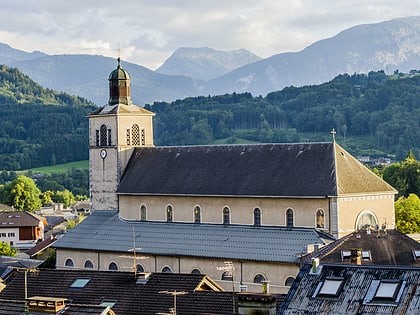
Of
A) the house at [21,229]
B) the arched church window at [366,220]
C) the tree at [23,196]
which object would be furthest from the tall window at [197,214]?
the tree at [23,196]

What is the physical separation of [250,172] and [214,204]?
3.20 metres

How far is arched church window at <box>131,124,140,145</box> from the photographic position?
75625mm

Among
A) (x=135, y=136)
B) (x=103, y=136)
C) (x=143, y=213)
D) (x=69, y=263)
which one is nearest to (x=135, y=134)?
(x=135, y=136)

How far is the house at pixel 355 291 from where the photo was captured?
32.3m

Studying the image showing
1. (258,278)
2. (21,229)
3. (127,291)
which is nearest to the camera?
(127,291)

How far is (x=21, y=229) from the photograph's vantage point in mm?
122312

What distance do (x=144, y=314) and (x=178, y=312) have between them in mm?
1749

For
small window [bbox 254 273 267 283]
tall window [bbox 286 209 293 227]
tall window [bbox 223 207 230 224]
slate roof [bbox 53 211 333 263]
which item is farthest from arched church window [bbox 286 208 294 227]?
tall window [bbox 223 207 230 224]

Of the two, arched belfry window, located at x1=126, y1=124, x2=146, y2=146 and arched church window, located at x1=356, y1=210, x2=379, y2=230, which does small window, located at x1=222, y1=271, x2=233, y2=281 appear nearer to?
arched church window, located at x1=356, y1=210, x2=379, y2=230

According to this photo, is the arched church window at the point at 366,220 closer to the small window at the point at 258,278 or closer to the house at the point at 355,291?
the small window at the point at 258,278

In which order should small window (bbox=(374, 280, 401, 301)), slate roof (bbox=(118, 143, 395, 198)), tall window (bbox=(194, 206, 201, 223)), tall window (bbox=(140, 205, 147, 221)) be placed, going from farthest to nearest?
tall window (bbox=(140, 205, 147, 221))
tall window (bbox=(194, 206, 201, 223))
slate roof (bbox=(118, 143, 395, 198))
small window (bbox=(374, 280, 401, 301))

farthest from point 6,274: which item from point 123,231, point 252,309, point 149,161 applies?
point 252,309

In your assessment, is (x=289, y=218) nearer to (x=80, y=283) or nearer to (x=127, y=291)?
(x=80, y=283)

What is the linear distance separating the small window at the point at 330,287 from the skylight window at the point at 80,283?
15.0 metres
